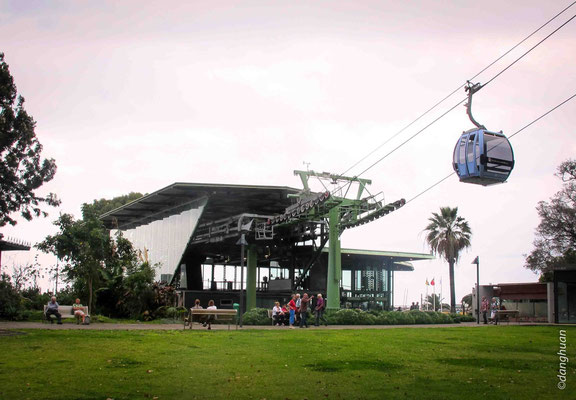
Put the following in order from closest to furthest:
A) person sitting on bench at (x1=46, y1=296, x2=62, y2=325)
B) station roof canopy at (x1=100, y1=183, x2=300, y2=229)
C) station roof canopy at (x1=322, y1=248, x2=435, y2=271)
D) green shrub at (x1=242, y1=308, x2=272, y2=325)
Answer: person sitting on bench at (x1=46, y1=296, x2=62, y2=325) → green shrub at (x1=242, y1=308, x2=272, y2=325) → station roof canopy at (x1=100, y1=183, x2=300, y2=229) → station roof canopy at (x1=322, y1=248, x2=435, y2=271)

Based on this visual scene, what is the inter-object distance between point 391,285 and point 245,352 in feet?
142

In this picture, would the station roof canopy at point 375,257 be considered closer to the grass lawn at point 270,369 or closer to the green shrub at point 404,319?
the green shrub at point 404,319

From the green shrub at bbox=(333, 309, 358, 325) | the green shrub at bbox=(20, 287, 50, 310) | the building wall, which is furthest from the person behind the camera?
the building wall

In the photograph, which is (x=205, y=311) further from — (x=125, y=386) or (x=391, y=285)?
(x=391, y=285)

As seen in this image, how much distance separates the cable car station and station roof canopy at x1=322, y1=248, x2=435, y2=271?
0.28 feet

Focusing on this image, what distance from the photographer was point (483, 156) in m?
17.4

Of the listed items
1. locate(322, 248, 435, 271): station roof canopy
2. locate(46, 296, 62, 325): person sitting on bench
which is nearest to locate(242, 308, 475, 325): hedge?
locate(46, 296, 62, 325): person sitting on bench

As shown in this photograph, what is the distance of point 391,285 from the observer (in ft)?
184

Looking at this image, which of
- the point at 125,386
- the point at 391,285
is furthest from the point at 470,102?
the point at 391,285

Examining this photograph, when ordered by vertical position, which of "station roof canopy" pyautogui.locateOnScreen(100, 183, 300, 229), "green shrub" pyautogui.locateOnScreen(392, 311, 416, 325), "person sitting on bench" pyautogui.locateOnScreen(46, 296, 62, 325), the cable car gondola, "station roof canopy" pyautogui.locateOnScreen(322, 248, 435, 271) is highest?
"station roof canopy" pyautogui.locateOnScreen(100, 183, 300, 229)

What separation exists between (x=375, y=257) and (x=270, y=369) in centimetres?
4375

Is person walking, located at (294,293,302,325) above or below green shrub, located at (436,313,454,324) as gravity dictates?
above

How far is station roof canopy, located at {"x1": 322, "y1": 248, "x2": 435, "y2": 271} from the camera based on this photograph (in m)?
51.2

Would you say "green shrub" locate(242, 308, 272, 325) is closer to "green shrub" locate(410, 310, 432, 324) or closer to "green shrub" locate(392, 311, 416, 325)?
"green shrub" locate(392, 311, 416, 325)
